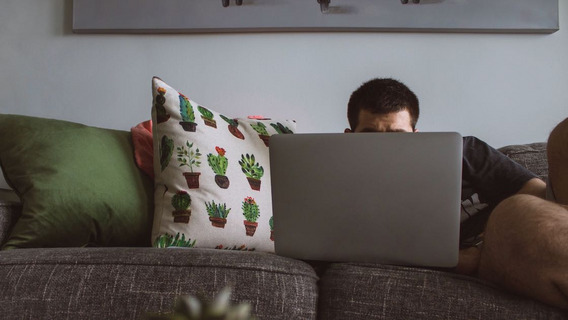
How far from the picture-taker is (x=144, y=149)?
154cm

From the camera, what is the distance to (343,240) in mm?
997

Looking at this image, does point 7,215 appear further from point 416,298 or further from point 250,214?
point 416,298

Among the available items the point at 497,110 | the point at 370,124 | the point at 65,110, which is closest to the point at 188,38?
the point at 65,110

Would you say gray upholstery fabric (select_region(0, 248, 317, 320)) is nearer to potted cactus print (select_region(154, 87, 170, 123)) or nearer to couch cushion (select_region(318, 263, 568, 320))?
couch cushion (select_region(318, 263, 568, 320))

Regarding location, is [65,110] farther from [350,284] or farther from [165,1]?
[350,284]

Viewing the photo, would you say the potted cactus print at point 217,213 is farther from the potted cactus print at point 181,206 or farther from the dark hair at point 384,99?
the dark hair at point 384,99

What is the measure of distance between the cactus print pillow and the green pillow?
0.07m

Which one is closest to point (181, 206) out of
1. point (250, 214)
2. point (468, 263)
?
point (250, 214)

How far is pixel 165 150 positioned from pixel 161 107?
0.37ft

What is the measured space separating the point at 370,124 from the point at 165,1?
85 cm

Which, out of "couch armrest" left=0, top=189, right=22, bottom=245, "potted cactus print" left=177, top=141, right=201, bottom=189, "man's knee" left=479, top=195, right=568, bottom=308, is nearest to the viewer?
"man's knee" left=479, top=195, right=568, bottom=308

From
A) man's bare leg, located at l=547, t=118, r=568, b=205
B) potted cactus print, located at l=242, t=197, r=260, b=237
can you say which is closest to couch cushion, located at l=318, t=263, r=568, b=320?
man's bare leg, located at l=547, t=118, r=568, b=205

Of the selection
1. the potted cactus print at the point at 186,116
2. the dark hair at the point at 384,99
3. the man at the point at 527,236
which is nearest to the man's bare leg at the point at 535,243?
the man at the point at 527,236

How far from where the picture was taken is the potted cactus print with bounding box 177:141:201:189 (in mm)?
1393
